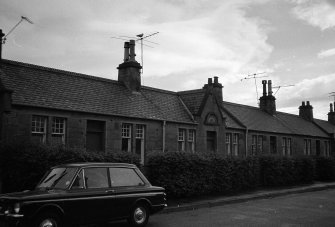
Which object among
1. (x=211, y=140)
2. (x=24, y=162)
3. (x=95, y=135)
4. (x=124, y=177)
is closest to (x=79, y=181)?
(x=124, y=177)

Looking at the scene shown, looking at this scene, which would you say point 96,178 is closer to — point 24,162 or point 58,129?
point 24,162

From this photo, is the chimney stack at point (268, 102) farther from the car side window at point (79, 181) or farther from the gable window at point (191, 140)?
the car side window at point (79, 181)

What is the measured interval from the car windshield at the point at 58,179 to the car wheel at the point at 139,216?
2021mm

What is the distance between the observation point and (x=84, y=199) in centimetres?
941

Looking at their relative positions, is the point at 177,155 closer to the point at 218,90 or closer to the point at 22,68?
the point at 22,68

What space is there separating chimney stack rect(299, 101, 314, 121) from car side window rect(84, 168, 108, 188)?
141 ft

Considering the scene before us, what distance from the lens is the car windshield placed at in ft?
31.5

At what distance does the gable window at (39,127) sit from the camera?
18266 millimetres

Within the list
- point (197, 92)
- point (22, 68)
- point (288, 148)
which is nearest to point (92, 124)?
point (22, 68)

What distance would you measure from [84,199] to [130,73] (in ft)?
53.9

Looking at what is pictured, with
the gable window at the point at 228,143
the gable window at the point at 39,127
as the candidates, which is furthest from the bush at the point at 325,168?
the gable window at the point at 39,127

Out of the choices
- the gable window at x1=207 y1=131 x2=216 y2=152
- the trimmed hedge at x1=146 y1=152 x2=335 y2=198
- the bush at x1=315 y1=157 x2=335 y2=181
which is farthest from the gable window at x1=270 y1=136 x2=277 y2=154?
the gable window at x1=207 y1=131 x2=216 y2=152

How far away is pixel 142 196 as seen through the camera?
10750mm

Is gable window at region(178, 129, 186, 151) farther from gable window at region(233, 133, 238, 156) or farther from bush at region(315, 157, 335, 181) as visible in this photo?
bush at region(315, 157, 335, 181)
